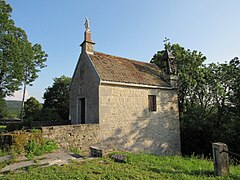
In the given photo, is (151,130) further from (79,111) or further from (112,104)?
(79,111)

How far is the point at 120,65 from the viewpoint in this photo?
540 inches

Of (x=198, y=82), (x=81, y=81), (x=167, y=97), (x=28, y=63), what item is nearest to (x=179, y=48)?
(x=198, y=82)

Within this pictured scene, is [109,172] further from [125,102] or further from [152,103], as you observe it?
[152,103]

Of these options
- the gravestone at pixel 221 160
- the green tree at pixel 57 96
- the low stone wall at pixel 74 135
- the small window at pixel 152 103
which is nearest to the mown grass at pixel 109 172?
the gravestone at pixel 221 160

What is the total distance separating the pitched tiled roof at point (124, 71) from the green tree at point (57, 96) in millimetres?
16639

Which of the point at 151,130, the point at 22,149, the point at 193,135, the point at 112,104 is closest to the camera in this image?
the point at 22,149

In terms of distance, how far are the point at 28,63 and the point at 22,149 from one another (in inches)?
827

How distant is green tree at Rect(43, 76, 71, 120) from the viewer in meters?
28.4

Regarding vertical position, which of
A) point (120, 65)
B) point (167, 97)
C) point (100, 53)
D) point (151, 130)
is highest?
point (100, 53)

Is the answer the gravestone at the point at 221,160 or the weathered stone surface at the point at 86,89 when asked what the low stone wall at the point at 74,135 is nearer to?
the weathered stone surface at the point at 86,89

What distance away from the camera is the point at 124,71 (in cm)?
1309

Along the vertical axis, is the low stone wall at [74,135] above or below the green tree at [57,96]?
below

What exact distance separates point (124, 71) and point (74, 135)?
245 inches

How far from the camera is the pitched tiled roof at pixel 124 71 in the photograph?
11.7 meters
